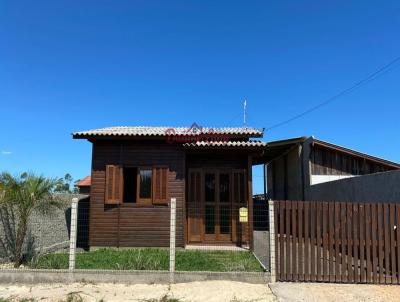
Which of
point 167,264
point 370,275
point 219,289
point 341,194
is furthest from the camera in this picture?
point 341,194

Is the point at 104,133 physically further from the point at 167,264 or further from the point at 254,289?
the point at 254,289

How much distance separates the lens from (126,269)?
8.15 metres

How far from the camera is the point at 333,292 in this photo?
23.4 ft

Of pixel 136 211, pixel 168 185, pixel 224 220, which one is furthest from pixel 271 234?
pixel 136 211

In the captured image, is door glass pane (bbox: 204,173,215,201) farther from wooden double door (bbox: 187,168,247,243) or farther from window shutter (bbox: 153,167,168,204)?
window shutter (bbox: 153,167,168,204)

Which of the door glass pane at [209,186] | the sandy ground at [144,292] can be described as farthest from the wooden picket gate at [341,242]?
the door glass pane at [209,186]

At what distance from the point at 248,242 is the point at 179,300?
544cm

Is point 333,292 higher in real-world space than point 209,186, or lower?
lower

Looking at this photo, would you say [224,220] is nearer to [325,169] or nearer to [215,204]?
[215,204]

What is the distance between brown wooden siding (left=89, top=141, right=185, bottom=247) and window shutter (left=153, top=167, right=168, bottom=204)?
0.44 ft

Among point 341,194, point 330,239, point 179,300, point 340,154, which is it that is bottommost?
point 179,300

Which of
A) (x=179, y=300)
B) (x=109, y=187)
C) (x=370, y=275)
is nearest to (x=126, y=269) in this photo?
(x=179, y=300)

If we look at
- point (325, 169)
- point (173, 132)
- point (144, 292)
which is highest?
point (173, 132)

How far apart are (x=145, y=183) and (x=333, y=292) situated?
6.57m
